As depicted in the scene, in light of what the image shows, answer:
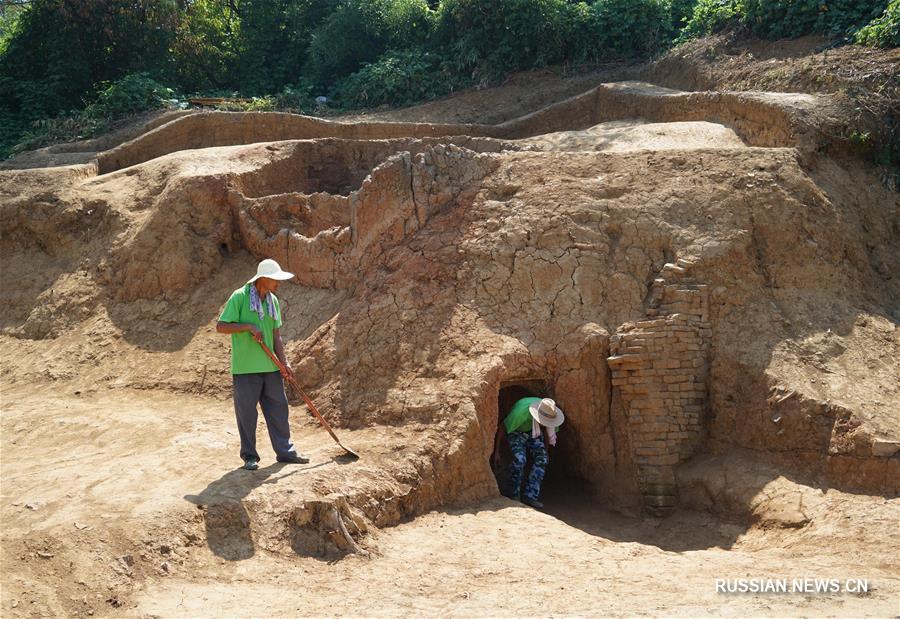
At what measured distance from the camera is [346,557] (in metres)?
5.90

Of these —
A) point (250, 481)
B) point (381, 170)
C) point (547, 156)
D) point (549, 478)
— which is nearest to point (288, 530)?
point (250, 481)

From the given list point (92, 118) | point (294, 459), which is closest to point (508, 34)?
point (92, 118)

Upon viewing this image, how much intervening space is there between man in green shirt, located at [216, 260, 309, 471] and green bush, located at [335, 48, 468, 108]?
907cm

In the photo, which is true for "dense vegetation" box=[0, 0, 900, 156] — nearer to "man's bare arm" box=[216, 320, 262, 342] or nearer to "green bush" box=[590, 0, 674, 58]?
"green bush" box=[590, 0, 674, 58]

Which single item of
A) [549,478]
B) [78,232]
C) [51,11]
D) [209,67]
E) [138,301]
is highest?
[51,11]

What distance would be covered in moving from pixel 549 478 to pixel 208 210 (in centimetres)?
434

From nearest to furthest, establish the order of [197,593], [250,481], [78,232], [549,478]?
[197,593], [250,481], [549,478], [78,232]

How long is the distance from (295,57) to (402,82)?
2.94m

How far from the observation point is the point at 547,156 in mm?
9062

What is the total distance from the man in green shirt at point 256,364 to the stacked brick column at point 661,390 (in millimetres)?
2716

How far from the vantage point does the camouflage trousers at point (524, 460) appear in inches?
306

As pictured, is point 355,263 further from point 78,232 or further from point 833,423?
point 833,423

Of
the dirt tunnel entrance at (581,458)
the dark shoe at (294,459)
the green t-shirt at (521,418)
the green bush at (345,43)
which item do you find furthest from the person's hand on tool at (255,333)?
the green bush at (345,43)

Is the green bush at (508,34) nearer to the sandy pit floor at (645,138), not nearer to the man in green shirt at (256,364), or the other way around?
the sandy pit floor at (645,138)
